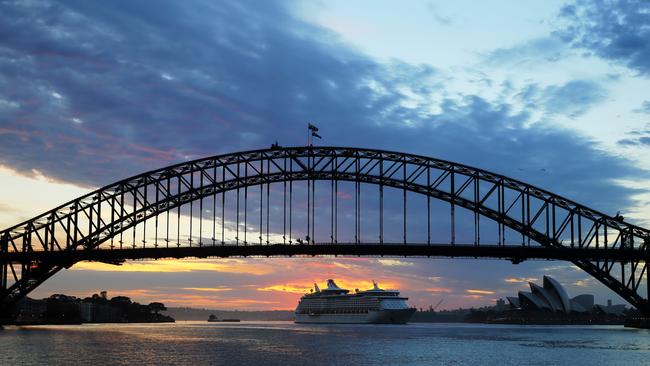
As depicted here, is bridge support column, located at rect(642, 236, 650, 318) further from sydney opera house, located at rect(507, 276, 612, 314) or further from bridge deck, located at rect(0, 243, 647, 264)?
sydney opera house, located at rect(507, 276, 612, 314)

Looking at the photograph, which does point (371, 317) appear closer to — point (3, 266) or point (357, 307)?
point (357, 307)

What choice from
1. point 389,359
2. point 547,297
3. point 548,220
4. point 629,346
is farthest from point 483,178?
point 547,297

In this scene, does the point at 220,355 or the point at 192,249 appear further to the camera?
the point at 192,249

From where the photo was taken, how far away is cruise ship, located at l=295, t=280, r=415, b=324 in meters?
176

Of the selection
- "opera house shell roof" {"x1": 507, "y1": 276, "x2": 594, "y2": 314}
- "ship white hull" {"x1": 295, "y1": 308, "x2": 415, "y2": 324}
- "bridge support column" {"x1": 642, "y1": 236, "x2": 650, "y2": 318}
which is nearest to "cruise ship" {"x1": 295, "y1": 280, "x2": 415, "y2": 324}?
"ship white hull" {"x1": 295, "y1": 308, "x2": 415, "y2": 324}

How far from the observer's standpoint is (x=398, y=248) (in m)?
85.4

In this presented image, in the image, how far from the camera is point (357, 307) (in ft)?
594

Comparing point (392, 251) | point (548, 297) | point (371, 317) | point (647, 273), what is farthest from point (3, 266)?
point (548, 297)

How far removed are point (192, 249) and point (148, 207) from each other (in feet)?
23.3

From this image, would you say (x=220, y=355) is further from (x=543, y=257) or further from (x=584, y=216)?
(x=584, y=216)

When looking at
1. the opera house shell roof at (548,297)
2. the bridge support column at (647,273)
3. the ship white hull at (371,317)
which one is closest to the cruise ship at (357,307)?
the ship white hull at (371,317)

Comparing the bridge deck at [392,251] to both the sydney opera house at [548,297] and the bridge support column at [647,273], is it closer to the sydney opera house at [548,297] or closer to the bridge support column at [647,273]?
the bridge support column at [647,273]

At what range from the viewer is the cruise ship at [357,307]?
578 feet

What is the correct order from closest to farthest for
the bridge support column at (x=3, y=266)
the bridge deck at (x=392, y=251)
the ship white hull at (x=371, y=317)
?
1. the bridge deck at (x=392, y=251)
2. the bridge support column at (x=3, y=266)
3. the ship white hull at (x=371, y=317)
